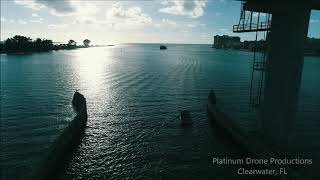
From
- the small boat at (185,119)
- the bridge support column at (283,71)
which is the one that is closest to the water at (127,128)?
the small boat at (185,119)

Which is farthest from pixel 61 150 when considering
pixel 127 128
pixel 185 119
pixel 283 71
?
pixel 283 71

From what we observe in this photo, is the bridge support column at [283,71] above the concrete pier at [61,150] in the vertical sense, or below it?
above

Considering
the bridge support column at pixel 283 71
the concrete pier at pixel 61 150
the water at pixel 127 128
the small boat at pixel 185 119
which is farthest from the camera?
the small boat at pixel 185 119

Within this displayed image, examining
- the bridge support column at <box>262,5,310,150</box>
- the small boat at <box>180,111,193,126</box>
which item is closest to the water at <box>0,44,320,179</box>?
the small boat at <box>180,111,193,126</box>

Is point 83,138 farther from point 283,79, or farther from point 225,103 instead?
point 225,103

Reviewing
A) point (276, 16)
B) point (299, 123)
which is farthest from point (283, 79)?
point (299, 123)

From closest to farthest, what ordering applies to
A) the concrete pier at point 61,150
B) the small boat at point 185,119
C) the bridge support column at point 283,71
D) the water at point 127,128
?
the concrete pier at point 61,150 → the bridge support column at point 283,71 → the water at point 127,128 → the small boat at point 185,119

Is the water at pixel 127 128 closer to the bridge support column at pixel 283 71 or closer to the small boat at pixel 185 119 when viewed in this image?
the small boat at pixel 185 119

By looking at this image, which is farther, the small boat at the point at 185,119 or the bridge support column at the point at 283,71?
the small boat at the point at 185,119

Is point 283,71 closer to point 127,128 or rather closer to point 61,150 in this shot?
point 127,128
